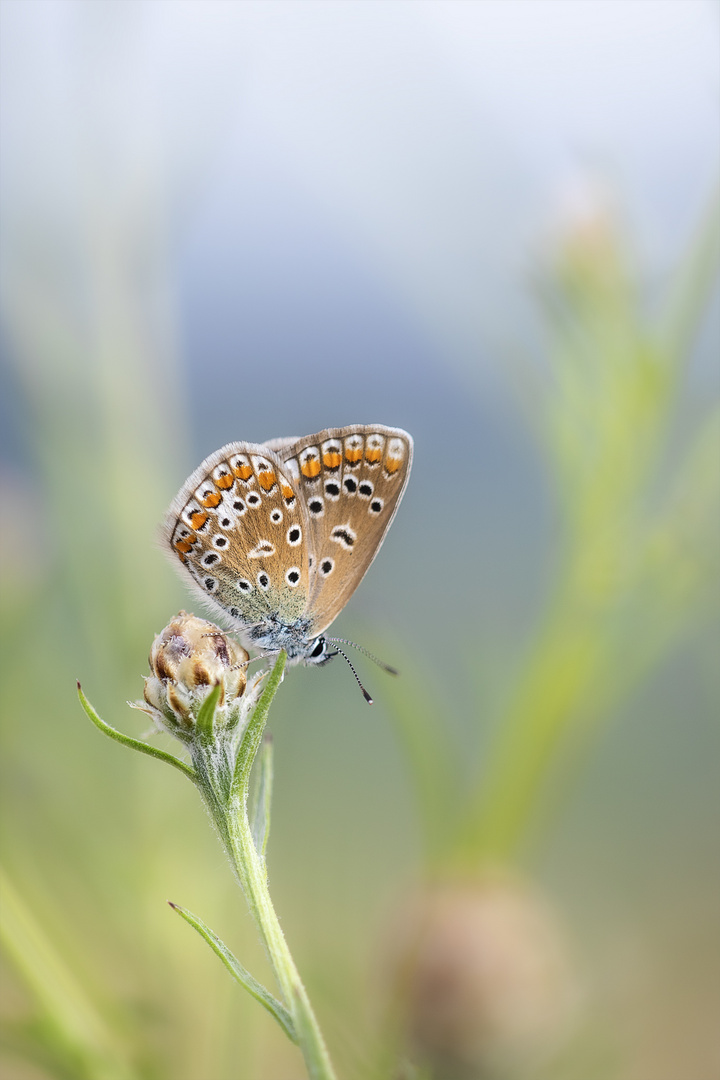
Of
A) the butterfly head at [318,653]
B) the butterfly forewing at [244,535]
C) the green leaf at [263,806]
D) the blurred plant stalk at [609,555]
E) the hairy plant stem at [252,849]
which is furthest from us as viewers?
the blurred plant stalk at [609,555]

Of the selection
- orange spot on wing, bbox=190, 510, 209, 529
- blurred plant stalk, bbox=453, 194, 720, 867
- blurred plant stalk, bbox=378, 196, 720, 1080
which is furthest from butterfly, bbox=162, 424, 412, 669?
blurred plant stalk, bbox=453, 194, 720, 867

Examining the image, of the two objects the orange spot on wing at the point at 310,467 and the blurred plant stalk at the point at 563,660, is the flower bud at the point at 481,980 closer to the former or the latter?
the blurred plant stalk at the point at 563,660

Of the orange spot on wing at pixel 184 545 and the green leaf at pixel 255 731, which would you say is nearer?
the green leaf at pixel 255 731

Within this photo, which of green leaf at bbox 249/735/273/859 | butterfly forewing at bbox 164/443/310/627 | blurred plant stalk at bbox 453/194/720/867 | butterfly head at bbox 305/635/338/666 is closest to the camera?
green leaf at bbox 249/735/273/859

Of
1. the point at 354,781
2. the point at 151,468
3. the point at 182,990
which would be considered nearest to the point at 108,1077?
the point at 182,990

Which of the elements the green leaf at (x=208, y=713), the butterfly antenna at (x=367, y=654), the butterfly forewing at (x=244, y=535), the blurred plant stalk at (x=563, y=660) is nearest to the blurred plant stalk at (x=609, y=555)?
the blurred plant stalk at (x=563, y=660)

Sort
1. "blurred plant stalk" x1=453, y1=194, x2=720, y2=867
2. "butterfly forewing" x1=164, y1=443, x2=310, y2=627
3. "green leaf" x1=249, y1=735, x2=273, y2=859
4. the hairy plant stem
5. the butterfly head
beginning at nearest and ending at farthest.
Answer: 1. the hairy plant stem
2. "green leaf" x1=249, y1=735, x2=273, y2=859
3. "butterfly forewing" x1=164, y1=443, x2=310, y2=627
4. the butterfly head
5. "blurred plant stalk" x1=453, y1=194, x2=720, y2=867

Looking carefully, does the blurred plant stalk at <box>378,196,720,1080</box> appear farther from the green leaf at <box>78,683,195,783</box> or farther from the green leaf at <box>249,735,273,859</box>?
the green leaf at <box>78,683,195,783</box>

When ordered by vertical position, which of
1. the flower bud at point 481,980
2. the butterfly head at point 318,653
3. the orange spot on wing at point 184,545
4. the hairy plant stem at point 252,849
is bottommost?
the flower bud at point 481,980
